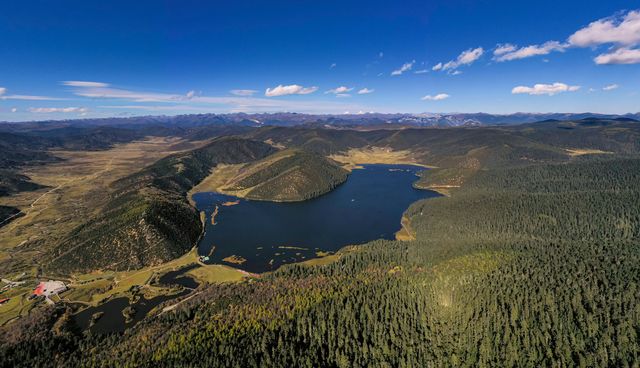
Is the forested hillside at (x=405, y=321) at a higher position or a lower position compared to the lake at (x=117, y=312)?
higher

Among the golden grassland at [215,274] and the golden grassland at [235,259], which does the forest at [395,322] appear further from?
the golden grassland at [235,259]

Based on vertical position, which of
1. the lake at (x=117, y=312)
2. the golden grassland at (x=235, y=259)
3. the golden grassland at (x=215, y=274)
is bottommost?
the lake at (x=117, y=312)

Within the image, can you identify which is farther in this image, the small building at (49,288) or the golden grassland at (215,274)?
the golden grassland at (215,274)

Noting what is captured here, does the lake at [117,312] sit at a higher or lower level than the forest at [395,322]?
lower

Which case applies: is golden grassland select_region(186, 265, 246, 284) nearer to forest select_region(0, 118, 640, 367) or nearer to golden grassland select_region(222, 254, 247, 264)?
golden grassland select_region(222, 254, 247, 264)

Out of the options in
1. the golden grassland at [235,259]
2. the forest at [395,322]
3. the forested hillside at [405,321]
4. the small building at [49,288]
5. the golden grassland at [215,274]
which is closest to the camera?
the forest at [395,322]

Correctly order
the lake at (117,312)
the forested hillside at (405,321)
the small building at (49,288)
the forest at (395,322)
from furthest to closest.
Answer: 1. the small building at (49,288)
2. the lake at (117,312)
3. the forested hillside at (405,321)
4. the forest at (395,322)

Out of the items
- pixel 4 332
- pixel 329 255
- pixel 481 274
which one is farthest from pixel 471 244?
pixel 4 332

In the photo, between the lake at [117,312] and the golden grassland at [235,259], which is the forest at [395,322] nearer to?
the lake at [117,312]

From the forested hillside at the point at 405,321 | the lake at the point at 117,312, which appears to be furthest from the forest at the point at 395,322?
the lake at the point at 117,312

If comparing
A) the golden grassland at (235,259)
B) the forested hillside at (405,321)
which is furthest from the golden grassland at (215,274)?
the forested hillside at (405,321)
